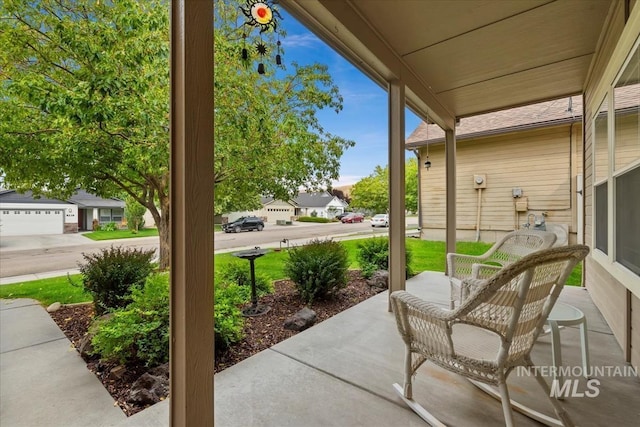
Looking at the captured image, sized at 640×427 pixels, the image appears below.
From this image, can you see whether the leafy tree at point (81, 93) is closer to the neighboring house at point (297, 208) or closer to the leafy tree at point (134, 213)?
the leafy tree at point (134, 213)

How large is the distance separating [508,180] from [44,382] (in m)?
8.33

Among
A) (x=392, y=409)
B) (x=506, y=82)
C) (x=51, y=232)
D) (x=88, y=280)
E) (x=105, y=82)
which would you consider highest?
(x=506, y=82)

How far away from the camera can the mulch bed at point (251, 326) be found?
1.80 metres

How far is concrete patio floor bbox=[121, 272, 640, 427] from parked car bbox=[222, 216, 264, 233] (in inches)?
51.8

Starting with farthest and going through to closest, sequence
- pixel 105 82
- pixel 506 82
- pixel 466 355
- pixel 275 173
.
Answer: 1. pixel 275 173
2. pixel 506 82
3. pixel 105 82
4. pixel 466 355

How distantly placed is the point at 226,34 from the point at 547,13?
302 centimetres

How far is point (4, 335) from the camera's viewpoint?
2.20 meters

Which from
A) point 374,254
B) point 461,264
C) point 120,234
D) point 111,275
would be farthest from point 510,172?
point 111,275

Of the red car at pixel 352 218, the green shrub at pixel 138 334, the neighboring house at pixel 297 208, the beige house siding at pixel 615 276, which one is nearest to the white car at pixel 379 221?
the red car at pixel 352 218

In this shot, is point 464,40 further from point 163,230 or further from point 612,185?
point 163,230

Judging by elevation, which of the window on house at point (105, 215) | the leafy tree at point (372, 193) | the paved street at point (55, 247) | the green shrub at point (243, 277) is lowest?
the green shrub at point (243, 277)

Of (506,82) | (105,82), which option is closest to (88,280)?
(105,82)

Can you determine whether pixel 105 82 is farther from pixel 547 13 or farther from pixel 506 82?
pixel 506 82

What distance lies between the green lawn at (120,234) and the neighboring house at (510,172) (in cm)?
605
